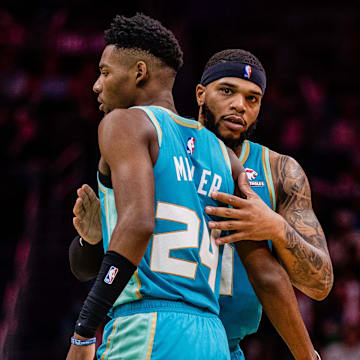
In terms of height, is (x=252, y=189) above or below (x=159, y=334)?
above

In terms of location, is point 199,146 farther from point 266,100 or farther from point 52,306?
point 266,100

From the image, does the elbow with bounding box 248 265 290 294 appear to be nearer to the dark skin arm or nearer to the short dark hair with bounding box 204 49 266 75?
the dark skin arm

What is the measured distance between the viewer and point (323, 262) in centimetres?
336

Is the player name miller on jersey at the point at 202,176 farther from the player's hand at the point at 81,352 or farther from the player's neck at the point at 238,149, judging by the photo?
the player's neck at the point at 238,149

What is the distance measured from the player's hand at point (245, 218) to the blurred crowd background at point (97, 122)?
4629 mm

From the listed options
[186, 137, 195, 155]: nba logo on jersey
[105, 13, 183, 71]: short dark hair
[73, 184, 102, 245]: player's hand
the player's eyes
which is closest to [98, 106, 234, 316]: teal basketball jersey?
[186, 137, 195, 155]: nba logo on jersey

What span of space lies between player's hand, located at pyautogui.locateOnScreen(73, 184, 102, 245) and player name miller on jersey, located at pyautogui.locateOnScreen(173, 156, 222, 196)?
2.29 ft

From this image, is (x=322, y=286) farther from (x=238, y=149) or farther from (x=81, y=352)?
(x=81, y=352)

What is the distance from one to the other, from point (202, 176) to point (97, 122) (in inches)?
334

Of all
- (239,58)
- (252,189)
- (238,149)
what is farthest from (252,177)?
(239,58)

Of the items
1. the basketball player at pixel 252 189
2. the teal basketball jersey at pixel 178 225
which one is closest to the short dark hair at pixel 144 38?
the teal basketball jersey at pixel 178 225

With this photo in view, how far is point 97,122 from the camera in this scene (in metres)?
10.9

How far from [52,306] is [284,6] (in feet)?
24.0

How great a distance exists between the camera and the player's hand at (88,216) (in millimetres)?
3080
